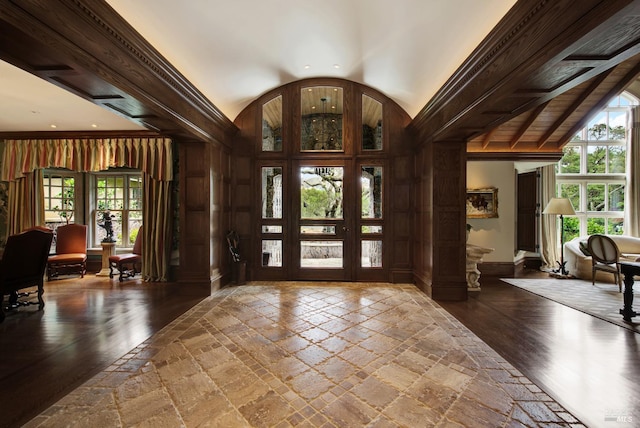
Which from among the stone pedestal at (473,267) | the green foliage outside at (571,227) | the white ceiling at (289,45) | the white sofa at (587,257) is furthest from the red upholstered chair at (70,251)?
the green foliage outside at (571,227)

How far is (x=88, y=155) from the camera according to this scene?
553cm

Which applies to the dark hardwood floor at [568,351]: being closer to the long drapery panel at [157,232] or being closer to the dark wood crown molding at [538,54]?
the dark wood crown molding at [538,54]

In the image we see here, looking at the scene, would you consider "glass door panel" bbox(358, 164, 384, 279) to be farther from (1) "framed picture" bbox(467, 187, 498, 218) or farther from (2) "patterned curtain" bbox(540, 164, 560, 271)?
(2) "patterned curtain" bbox(540, 164, 560, 271)

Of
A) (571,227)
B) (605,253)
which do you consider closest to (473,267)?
(605,253)

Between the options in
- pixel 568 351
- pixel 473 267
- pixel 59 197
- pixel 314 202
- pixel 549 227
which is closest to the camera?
pixel 568 351

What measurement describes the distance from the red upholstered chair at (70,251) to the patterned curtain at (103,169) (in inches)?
23.6

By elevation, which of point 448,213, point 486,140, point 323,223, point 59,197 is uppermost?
point 486,140

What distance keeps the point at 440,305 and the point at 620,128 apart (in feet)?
25.0

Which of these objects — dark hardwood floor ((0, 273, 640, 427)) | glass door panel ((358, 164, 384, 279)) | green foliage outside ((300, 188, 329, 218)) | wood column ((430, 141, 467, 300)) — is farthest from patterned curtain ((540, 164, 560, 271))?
green foliage outside ((300, 188, 329, 218))

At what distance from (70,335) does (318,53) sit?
4.50m

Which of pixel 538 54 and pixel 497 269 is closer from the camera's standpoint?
pixel 538 54

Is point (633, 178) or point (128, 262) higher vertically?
point (633, 178)

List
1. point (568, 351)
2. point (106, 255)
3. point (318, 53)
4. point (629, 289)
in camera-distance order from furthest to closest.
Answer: point (106, 255) < point (318, 53) < point (629, 289) < point (568, 351)

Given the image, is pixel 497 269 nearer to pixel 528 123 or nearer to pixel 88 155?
pixel 528 123
